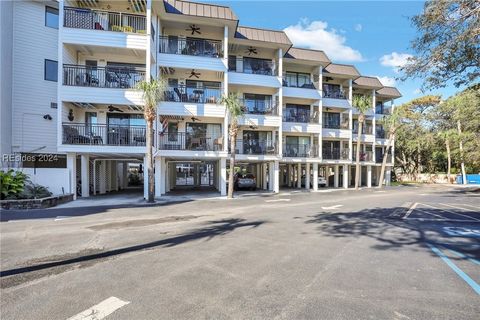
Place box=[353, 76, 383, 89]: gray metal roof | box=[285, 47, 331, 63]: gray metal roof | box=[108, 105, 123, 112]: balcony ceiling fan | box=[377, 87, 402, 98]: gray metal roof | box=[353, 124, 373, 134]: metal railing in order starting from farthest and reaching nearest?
1. box=[377, 87, 402, 98]: gray metal roof
2. box=[353, 124, 373, 134]: metal railing
3. box=[353, 76, 383, 89]: gray metal roof
4. box=[285, 47, 331, 63]: gray metal roof
5. box=[108, 105, 123, 112]: balcony ceiling fan

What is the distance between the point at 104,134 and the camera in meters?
18.3

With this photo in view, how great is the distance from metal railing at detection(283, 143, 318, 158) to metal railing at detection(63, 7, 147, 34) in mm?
15205

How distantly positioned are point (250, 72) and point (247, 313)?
22788 millimetres

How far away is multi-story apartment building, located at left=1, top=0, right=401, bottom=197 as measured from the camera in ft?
57.8

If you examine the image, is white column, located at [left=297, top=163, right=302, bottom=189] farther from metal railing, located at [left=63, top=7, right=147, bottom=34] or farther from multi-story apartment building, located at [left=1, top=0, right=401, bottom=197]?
metal railing, located at [left=63, top=7, right=147, bottom=34]

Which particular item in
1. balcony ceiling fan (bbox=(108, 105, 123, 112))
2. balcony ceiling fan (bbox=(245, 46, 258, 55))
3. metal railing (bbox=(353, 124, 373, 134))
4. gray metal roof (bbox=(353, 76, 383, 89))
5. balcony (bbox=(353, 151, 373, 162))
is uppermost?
balcony ceiling fan (bbox=(245, 46, 258, 55))

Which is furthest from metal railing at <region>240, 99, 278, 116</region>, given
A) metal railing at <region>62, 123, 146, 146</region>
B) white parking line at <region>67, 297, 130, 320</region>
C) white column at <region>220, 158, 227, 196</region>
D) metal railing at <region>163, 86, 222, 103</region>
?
white parking line at <region>67, 297, 130, 320</region>

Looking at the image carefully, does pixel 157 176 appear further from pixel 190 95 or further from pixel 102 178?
pixel 190 95

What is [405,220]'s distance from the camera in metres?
11.1

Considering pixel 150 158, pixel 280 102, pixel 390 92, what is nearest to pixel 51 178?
pixel 150 158

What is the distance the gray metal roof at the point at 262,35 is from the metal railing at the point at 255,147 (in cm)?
817

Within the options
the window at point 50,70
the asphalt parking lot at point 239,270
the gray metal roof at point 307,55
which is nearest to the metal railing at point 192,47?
the gray metal roof at point 307,55

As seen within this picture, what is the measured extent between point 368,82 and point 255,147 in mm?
17326

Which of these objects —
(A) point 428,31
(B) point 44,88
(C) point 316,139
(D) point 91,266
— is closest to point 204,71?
(B) point 44,88
